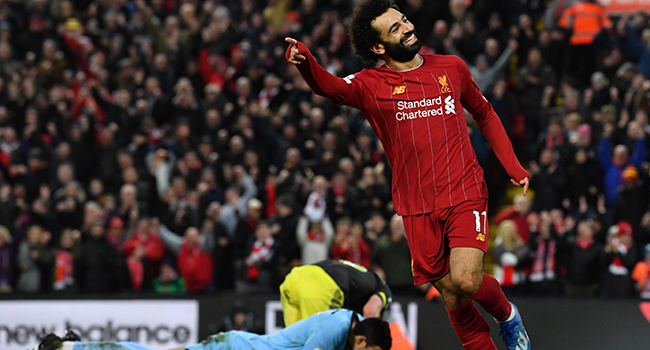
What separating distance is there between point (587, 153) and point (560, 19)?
338 centimetres

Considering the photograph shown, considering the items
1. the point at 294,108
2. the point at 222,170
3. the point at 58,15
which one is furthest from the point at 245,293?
the point at 58,15

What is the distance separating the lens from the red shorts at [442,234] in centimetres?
555

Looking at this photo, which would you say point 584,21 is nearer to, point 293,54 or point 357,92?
point 357,92

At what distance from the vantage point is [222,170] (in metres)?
13.9

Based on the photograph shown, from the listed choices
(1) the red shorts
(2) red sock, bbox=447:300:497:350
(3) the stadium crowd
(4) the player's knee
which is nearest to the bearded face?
(1) the red shorts

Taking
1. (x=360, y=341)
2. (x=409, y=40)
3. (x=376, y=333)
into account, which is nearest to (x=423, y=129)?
(x=409, y=40)

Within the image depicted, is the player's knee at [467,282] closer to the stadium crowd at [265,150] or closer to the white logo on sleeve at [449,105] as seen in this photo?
the white logo on sleeve at [449,105]

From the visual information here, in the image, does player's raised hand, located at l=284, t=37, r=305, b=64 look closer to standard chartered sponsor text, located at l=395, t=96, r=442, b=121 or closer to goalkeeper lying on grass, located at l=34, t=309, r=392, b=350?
standard chartered sponsor text, located at l=395, t=96, r=442, b=121

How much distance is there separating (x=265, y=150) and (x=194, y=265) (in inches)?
98.1

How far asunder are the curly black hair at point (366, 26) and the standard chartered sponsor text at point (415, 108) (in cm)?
43

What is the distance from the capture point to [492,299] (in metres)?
5.73

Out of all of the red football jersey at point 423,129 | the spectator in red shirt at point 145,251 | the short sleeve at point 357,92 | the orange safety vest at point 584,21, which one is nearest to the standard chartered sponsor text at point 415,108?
the red football jersey at point 423,129

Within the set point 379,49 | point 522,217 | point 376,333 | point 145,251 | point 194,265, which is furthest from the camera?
point 145,251

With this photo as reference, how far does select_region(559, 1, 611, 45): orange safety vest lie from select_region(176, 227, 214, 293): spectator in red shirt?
6.79m
